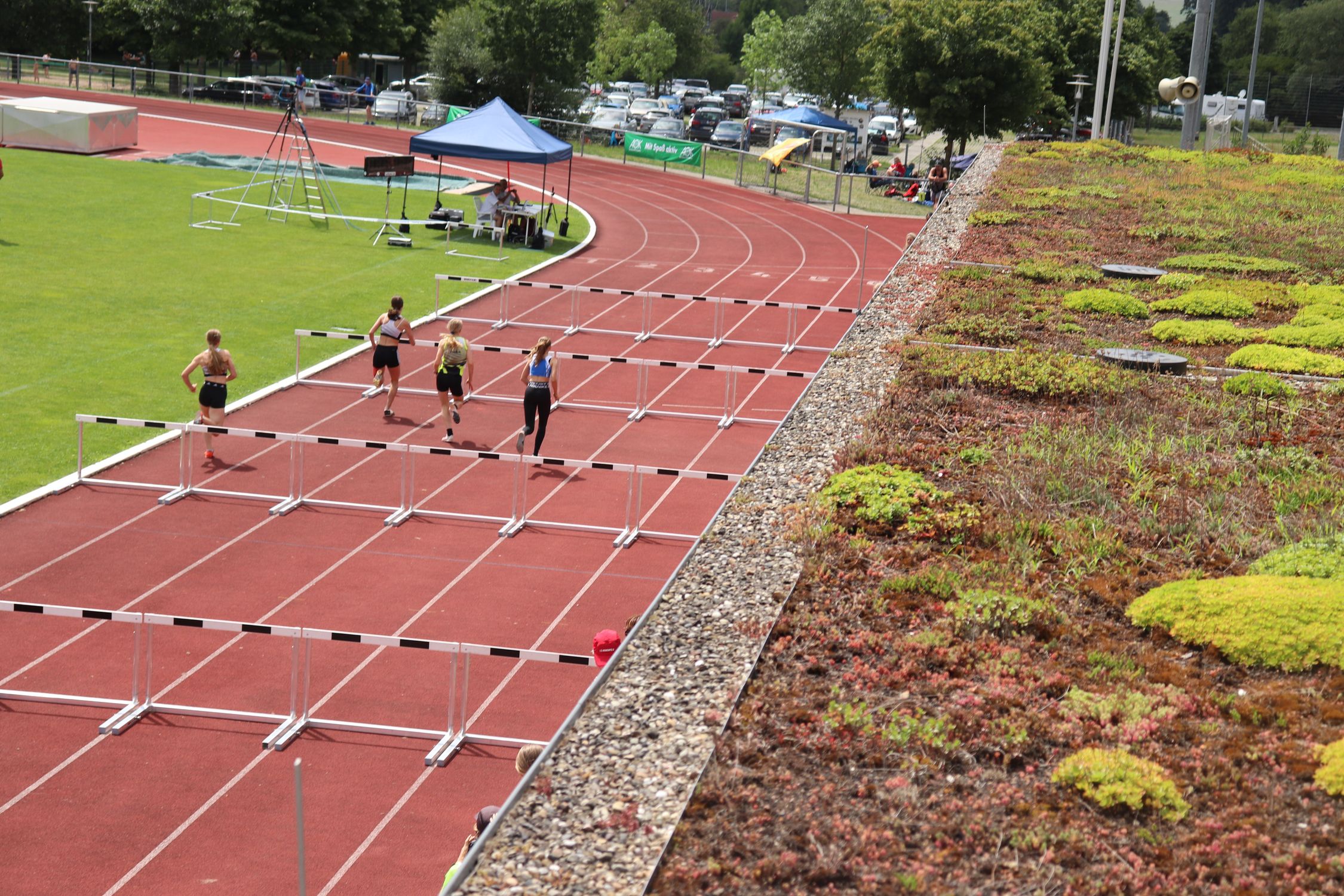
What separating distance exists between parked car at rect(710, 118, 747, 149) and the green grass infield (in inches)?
861

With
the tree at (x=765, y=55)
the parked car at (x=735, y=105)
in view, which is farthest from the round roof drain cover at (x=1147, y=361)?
the tree at (x=765, y=55)

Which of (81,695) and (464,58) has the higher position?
(464,58)

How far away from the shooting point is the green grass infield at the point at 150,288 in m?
17.7

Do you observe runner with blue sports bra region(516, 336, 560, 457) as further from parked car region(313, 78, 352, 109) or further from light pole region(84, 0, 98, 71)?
light pole region(84, 0, 98, 71)

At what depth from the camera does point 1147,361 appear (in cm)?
1540

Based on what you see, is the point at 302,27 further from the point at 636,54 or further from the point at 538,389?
the point at 538,389

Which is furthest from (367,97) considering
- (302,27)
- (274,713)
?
(274,713)

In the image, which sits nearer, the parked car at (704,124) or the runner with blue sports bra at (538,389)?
the runner with blue sports bra at (538,389)

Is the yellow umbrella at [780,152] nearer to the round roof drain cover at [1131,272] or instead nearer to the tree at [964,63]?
the tree at [964,63]

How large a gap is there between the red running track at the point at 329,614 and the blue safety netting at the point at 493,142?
28.4ft

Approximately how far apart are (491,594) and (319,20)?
182 feet

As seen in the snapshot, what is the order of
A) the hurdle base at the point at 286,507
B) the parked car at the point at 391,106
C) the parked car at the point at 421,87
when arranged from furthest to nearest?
1. the parked car at the point at 421,87
2. the parked car at the point at 391,106
3. the hurdle base at the point at 286,507

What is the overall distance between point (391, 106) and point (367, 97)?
1032 mm

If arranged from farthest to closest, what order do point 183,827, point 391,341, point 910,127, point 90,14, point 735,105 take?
1. point 735,105
2. point 910,127
3. point 90,14
4. point 391,341
5. point 183,827
